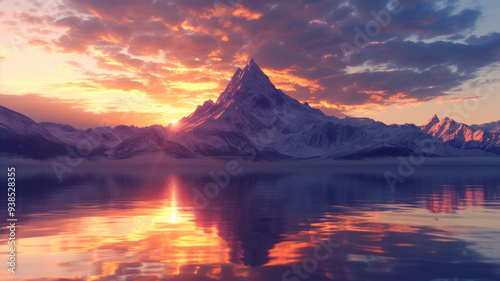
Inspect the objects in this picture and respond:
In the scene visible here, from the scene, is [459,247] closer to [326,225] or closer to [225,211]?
[326,225]

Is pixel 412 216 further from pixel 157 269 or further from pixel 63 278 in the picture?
pixel 63 278

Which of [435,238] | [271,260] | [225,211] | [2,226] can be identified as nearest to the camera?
[271,260]

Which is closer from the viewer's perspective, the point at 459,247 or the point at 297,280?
the point at 297,280

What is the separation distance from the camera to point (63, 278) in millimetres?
24953

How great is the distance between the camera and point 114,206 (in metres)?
62.8

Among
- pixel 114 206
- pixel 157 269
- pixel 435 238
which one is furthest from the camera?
pixel 114 206

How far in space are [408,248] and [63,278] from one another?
2383 centimetres

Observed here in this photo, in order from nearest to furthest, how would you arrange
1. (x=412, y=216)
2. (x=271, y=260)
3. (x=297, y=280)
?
1. (x=297, y=280)
2. (x=271, y=260)
3. (x=412, y=216)

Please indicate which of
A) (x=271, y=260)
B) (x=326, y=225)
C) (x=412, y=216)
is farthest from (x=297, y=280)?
(x=412, y=216)

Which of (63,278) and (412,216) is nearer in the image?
(63,278)

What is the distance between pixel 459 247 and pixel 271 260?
591 inches

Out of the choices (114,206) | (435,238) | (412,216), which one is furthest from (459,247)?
(114,206)

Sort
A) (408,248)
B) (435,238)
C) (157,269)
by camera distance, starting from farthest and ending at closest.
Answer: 1. (435,238)
2. (408,248)
3. (157,269)

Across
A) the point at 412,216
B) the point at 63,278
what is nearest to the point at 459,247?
the point at 412,216
